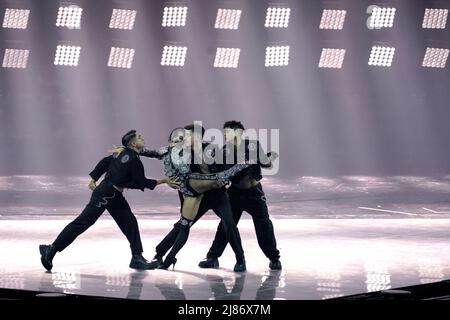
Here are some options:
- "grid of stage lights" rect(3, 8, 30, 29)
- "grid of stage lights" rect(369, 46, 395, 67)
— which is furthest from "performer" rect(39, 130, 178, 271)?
"grid of stage lights" rect(369, 46, 395, 67)

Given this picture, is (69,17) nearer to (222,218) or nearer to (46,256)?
(46,256)

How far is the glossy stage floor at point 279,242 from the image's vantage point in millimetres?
10781

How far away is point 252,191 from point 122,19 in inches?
451

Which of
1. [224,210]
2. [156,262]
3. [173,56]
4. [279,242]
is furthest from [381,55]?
[156,262]

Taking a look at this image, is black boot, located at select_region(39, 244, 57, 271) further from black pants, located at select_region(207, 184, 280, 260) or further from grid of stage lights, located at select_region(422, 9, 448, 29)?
grid of stage lights, located at select_region(422, 9, 448, 29)

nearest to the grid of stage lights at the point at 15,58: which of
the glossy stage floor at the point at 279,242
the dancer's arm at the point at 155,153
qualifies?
the glossy stage floor at the point at 279,242

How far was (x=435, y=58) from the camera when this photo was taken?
76.5ft

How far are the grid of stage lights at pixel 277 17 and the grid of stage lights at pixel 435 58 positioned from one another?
314cm

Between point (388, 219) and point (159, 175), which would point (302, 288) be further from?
point (159, 175)

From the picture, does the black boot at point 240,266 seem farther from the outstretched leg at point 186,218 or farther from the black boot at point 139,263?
the black boot at point 139,263

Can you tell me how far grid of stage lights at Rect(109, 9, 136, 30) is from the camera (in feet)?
74.3

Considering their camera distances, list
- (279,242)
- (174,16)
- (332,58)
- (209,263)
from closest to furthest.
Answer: (209,263)
(279,242)
(174,16)
(332,58)

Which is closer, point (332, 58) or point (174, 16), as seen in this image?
point (174, 16)

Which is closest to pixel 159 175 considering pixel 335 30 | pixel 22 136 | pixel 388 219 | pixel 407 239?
pixel 22 136
